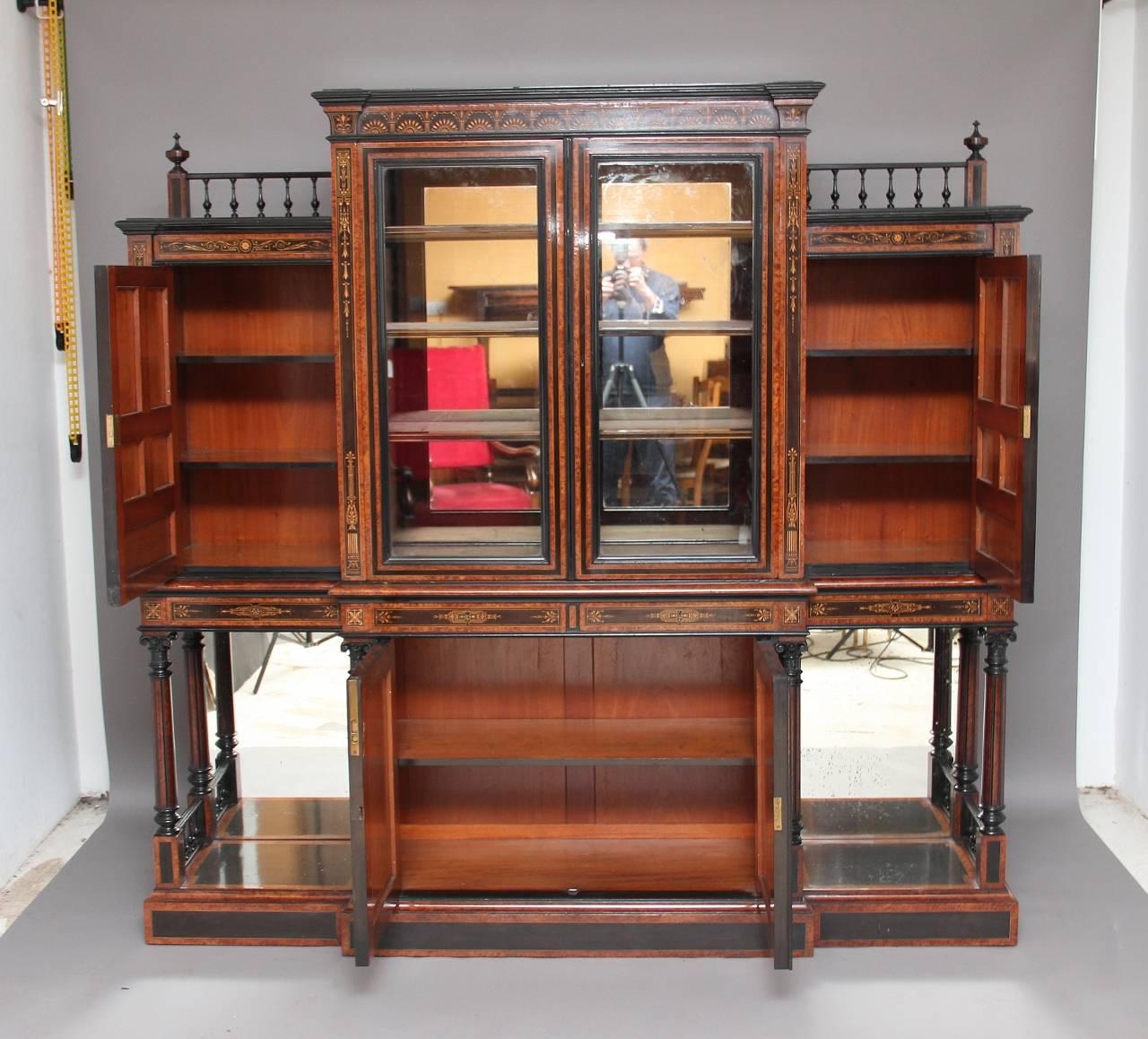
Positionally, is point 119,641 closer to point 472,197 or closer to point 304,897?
point 304,897

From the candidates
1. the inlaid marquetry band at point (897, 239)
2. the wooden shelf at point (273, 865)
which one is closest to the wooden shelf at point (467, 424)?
the inlaid marquetry band at point (897, 239)

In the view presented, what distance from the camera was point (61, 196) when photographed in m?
4.32

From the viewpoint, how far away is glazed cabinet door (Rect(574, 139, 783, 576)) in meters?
3.45

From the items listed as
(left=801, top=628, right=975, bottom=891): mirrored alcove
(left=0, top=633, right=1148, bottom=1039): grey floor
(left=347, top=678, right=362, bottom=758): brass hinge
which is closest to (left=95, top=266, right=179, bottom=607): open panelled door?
(left=347, top=678, right=362, bottom=758): brass hinge

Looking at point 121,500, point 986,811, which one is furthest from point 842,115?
point 121,500

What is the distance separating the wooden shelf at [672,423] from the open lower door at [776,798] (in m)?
0.58

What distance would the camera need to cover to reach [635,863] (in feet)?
12.7

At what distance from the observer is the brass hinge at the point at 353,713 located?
3.29 metres

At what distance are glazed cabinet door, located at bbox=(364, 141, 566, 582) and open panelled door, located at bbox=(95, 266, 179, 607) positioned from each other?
64 cm

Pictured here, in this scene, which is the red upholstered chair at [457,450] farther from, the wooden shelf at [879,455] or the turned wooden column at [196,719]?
the turned wooden column at [196,719]

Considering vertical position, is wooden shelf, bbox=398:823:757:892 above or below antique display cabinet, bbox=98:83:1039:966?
below

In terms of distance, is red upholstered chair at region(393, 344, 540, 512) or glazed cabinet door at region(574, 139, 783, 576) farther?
red upholstered chair at region(393, 344, 540, 512)

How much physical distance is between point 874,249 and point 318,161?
1.80m

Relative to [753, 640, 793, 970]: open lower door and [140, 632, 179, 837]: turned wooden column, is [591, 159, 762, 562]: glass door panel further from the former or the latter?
[140, 632, 179, 837]: turned wooden column
